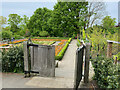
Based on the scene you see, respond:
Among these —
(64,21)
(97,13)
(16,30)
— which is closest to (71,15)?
(64,21)

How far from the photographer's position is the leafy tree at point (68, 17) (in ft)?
48.2

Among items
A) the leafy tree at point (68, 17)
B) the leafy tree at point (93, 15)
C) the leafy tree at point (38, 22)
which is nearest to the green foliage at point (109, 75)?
the leafy tree at point (93, 15)

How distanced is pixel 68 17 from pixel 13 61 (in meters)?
13.3

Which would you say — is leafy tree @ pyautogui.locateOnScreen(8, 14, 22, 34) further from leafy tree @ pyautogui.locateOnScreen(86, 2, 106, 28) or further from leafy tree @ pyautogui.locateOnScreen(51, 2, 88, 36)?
leafy tree @ pyautogui.locateOnScreen(86, 2, 106, 28)

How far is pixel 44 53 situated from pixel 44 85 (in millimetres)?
580

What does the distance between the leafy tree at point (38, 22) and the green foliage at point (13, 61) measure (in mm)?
13852

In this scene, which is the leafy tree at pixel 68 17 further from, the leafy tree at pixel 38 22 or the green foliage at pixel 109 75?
the green foliage at pixel 109 75

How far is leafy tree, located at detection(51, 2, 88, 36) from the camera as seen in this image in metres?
14.7

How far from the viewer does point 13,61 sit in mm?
2322

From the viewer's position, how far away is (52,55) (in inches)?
79.4

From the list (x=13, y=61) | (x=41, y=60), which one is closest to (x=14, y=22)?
(x=13, y=61)

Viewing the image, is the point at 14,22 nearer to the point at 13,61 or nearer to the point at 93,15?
the point at 93,15

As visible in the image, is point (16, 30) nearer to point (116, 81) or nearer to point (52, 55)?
point (52, 55)

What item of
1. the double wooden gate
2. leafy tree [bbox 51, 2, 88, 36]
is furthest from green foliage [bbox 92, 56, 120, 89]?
leafy tree [bbox 51, 2, 88, 36]
